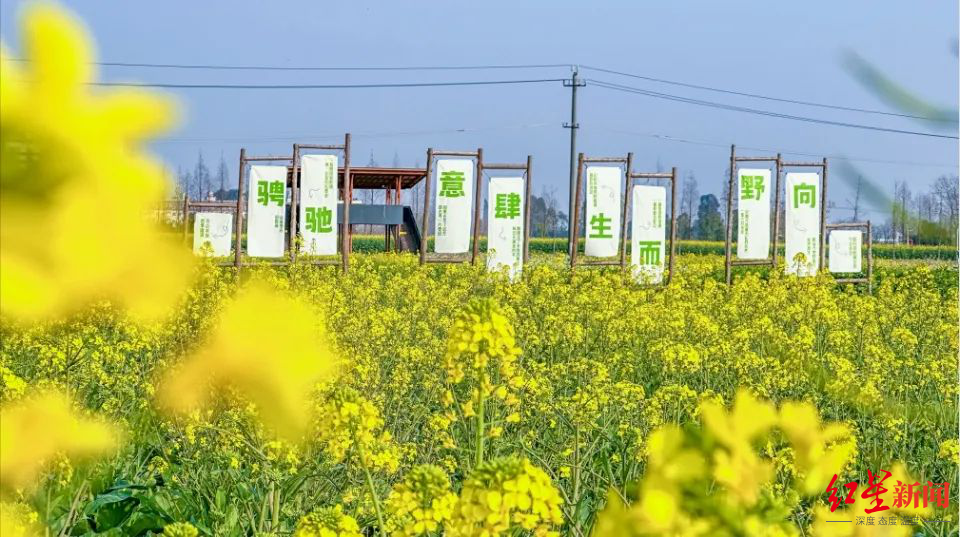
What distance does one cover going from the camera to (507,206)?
1100cm

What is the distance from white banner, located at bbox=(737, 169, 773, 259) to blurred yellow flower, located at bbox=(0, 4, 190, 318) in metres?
12.0

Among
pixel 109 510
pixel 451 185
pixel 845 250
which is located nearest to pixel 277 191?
pixel 451 185

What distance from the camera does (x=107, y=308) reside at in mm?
384

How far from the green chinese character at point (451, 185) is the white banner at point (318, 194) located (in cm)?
128

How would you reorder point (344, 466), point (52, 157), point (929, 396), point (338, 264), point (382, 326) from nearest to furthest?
point (52, 157), point (344, 466), point (929, 396), point (382, 326), point (338, 264)

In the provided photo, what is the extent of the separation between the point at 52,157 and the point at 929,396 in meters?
4.63

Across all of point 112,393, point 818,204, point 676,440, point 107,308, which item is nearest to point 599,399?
point 112,393

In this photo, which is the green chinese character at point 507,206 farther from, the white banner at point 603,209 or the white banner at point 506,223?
the white banner at point 603,209

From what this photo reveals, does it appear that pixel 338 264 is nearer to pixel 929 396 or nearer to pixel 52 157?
pixel 929 396

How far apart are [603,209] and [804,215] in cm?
300

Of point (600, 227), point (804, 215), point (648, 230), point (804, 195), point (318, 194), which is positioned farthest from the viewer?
point (804, 195)

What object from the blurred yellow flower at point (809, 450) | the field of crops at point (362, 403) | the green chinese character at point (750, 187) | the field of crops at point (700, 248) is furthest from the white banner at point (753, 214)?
the field of crops at point (700, 248)

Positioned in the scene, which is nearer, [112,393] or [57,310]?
[57,310]

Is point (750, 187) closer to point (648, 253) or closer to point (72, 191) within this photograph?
point (648, 253)
